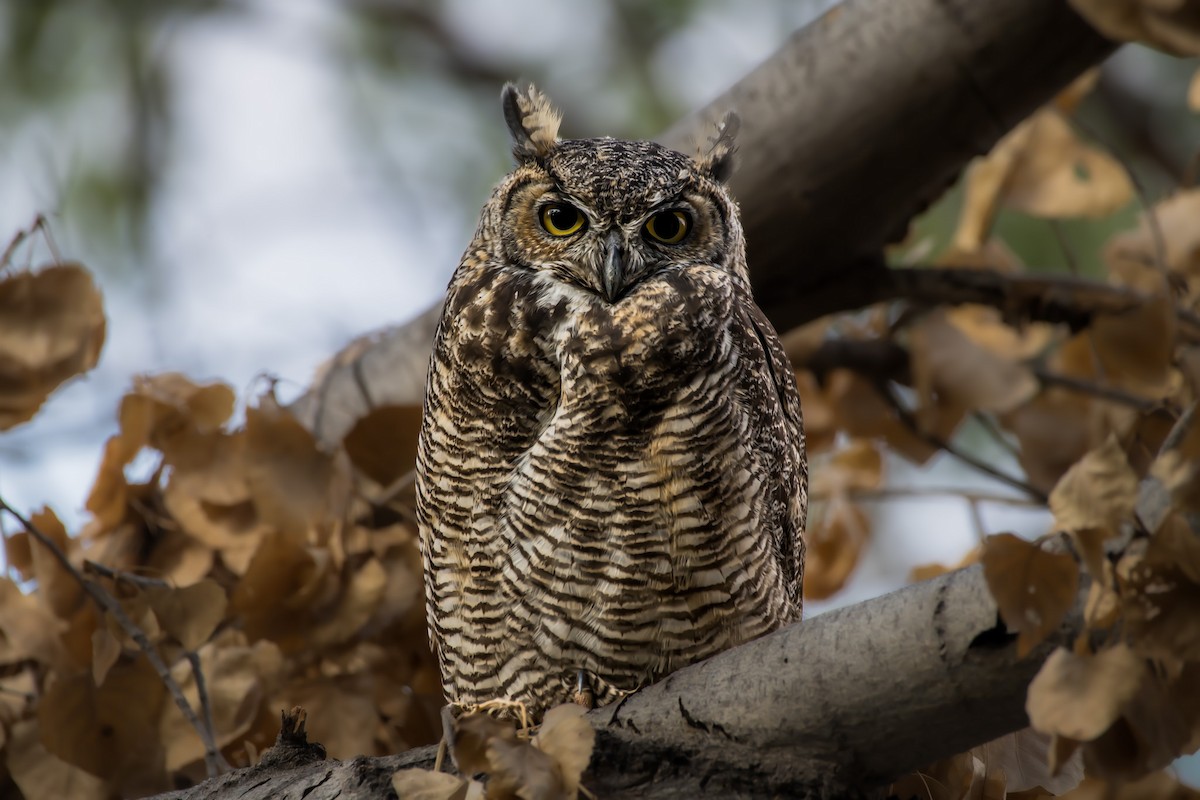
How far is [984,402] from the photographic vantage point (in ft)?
8.64

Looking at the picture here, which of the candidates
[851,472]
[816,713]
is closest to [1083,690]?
[816,713]

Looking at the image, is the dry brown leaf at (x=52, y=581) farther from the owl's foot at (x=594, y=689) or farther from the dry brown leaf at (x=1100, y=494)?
the dry brown leaf at (x=1100, y=494)

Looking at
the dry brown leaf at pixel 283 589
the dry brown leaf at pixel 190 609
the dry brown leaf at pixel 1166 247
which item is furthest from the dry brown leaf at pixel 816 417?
the dry brown leaf at pixel 190 609

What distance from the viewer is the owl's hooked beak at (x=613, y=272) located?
206cm

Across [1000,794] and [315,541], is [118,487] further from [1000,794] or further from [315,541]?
[1000,794]

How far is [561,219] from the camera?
2213 millimetres

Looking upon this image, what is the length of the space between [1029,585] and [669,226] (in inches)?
48.0

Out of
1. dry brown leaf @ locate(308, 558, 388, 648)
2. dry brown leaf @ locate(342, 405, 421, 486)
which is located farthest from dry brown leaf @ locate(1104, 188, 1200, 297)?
dry brown leaf @ locate(308, 558, 388, 648)

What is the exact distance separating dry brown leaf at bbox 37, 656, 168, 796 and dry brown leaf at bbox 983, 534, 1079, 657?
1.44 meters

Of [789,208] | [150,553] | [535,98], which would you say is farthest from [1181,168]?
[150,553]

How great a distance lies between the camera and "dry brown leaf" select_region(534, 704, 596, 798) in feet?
4.44

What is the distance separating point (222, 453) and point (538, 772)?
1.24 meters

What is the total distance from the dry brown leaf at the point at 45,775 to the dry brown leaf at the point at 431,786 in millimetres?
885

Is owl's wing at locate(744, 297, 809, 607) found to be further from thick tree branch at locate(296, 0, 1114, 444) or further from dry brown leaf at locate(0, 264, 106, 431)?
dry brown leaf at locate(0, 264, 106, 431)
